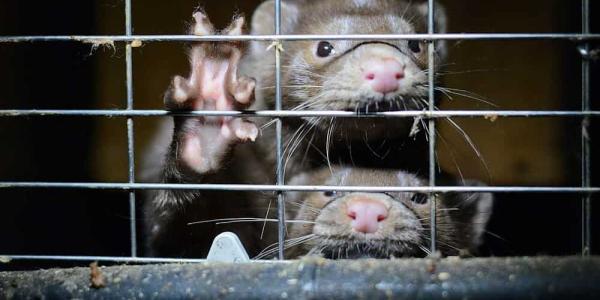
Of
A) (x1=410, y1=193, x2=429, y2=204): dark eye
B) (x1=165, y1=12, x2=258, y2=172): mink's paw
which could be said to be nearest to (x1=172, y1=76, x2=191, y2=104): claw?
(x1=165, y1=12, x2=258, y2=172): mink's paw

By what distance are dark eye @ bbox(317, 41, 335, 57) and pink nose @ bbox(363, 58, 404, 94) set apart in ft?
1.18

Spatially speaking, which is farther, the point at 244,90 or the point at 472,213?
the point at 472,213

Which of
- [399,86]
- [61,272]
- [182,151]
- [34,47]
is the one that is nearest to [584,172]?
[399,86]

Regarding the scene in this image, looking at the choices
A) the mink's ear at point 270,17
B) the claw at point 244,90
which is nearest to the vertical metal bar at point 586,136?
the claw at point 244,90

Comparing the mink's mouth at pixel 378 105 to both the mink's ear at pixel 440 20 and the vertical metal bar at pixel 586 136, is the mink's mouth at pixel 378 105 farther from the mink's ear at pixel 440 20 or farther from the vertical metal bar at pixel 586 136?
the mink's ear at pixel 440 20


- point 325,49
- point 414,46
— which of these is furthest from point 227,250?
point 414,46

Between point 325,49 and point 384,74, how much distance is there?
0.42 metres

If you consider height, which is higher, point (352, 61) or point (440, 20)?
point (440, 20)

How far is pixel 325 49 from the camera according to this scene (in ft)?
6.22

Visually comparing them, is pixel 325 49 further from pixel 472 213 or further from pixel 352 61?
pixel 472 213

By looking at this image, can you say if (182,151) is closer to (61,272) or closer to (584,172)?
(61,272)

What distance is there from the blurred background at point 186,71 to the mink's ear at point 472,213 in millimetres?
225

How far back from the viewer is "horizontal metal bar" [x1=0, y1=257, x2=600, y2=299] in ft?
3.22

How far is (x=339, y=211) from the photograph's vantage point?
1569mm
